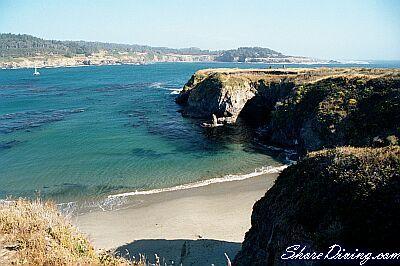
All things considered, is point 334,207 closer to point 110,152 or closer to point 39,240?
point 39,240

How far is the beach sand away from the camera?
21.4 metres

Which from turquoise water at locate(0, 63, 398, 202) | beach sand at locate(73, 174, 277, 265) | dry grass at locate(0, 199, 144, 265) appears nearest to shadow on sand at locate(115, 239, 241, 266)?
beach sand at locate(73, 174, 277, 265)

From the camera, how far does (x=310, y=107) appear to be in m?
45.9

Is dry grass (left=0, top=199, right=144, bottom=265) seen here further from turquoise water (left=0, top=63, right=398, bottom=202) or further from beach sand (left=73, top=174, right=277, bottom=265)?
turquoise water (left=0, top=63, right=398, bottom=202)

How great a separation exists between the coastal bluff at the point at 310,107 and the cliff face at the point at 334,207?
19141 mm

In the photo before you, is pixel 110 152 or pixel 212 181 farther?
pixel 110 152

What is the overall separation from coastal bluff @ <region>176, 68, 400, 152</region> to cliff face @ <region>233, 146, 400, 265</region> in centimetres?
1914

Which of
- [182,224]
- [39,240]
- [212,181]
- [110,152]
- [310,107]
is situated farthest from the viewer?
[310,107]

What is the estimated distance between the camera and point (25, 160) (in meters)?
38.8

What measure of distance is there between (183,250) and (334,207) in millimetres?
11564

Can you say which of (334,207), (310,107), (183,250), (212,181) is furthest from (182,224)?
(310,107)

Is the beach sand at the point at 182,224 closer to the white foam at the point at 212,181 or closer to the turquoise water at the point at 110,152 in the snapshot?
the white foam at the point at 212,181

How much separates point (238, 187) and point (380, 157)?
1914 centimetres

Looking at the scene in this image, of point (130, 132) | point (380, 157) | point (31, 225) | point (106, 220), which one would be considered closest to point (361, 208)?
point (380, 157)
